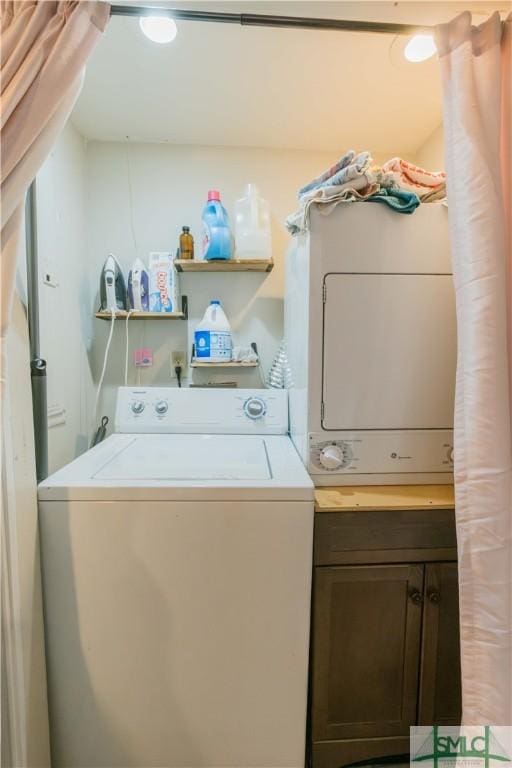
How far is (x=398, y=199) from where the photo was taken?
46.6 inches

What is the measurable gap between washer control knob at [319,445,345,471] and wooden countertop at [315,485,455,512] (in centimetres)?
8

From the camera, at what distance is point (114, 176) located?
190 centimetres


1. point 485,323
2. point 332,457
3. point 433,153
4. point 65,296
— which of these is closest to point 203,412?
point 332,457

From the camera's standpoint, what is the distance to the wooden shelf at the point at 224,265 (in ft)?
5.76

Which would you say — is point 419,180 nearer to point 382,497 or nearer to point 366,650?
point 382,497

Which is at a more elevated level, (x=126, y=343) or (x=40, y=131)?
(x=40, y=131)

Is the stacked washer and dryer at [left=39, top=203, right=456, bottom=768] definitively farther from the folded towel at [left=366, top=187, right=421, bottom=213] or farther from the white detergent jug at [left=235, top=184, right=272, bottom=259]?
the white detergent jug at [left=235, top=184, right=272, bottom=259]

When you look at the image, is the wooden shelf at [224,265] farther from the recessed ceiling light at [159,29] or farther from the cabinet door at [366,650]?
the cabinet door at [366,650]

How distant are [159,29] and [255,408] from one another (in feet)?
4.77

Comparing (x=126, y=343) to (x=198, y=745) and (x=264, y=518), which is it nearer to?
(x=264, y=518)

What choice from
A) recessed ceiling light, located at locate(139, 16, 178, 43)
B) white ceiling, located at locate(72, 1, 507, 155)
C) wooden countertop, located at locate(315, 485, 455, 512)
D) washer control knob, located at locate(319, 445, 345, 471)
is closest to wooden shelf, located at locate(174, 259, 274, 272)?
white ceiling, located at locate(72, 1, 507, 155)

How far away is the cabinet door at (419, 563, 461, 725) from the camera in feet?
3.64

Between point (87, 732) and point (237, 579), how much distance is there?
646mm

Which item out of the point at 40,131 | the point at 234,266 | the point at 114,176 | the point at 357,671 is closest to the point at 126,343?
the point at 234,266
